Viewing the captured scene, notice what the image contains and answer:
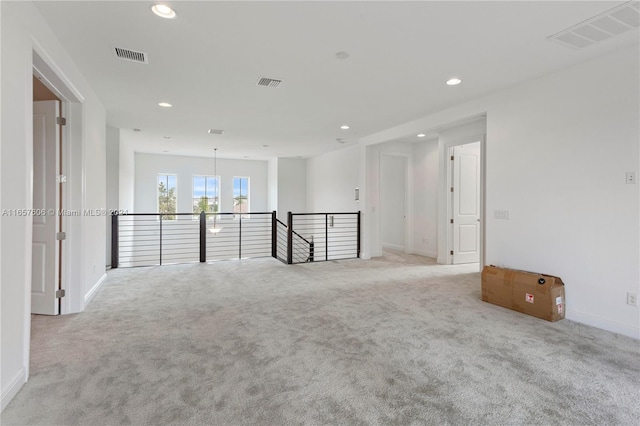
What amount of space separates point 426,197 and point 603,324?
178 inches

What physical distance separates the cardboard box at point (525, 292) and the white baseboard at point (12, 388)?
4422 millimetres

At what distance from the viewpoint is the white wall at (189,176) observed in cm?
959

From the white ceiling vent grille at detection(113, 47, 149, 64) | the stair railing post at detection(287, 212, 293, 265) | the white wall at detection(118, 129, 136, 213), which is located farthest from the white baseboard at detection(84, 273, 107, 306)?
the stair railing post at detection(287, 212, 293, 265)

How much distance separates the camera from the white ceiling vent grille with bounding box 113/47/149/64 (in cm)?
306

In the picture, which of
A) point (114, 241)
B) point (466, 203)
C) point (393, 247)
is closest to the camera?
point (114, 241)

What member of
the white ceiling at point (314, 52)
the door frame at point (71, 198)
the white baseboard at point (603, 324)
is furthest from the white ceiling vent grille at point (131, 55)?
the white baseboard at point (603, 324)

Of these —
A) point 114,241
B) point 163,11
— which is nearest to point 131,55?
point 163,11

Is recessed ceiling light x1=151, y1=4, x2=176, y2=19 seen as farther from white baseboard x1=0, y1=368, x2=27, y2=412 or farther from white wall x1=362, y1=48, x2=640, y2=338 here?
white wall x1=362, y1=48, x2=640, y2=338

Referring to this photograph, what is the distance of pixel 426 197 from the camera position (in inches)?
293

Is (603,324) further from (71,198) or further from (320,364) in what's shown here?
(71,198)

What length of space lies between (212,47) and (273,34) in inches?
25.6

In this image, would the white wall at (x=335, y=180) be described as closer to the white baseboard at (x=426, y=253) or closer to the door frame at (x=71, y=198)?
the white baseboard at (x=426, y=253)

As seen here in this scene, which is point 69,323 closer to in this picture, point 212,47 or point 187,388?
point 187,388

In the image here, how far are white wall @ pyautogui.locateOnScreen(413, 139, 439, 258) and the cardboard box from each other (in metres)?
3.22
